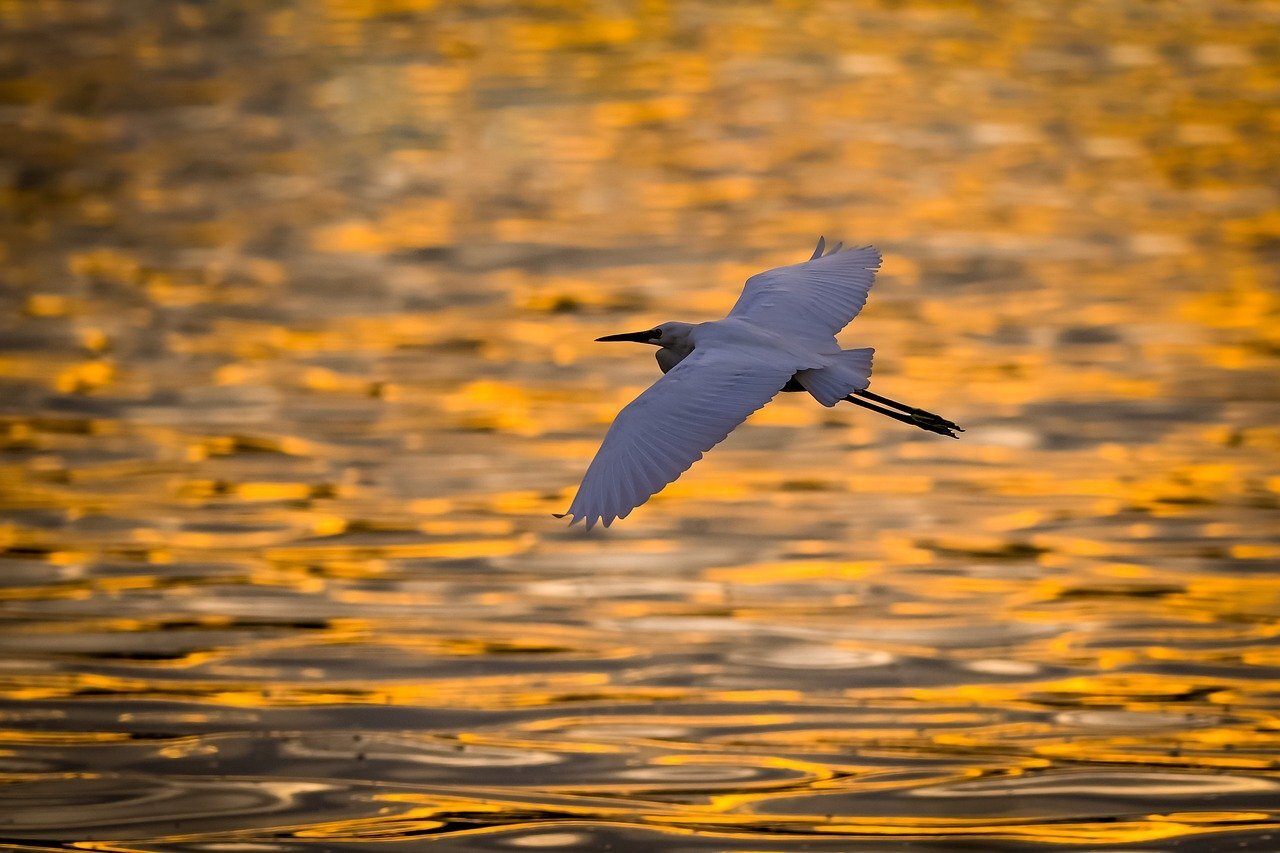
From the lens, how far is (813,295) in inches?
337

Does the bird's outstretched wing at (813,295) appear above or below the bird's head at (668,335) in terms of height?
above

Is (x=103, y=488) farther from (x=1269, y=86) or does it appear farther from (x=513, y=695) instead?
(x=1269, y=86)

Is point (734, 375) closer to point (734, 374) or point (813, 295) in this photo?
point (734, 374)

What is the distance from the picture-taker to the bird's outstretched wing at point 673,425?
253 inches

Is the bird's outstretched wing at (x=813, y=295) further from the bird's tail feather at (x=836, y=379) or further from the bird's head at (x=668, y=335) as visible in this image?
the bird's tail feather at (x=836, y=379)

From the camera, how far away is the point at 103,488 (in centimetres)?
1468

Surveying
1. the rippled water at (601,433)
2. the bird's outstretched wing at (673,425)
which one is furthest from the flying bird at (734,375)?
the rippled water at (601,433)

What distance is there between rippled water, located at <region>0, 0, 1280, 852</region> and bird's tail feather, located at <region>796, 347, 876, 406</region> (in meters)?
2.91

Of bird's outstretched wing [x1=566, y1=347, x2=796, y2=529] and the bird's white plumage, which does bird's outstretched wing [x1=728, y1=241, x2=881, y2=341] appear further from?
bird's outstretched wing [x1=566, y1=347, x2=796, y2=529]

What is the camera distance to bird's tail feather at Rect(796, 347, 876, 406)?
24.3ft

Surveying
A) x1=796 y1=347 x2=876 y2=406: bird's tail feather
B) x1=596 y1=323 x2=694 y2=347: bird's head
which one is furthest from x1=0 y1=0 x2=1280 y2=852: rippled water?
x1=796 y1=347 x2=876 y2=406: bird's tail feather

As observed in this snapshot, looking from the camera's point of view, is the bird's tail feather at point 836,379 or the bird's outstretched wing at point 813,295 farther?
the bird's outstretched wing at point 813,295

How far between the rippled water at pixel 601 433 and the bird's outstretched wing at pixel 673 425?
10.3 ft

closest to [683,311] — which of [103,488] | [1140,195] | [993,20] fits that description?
[103,488]
